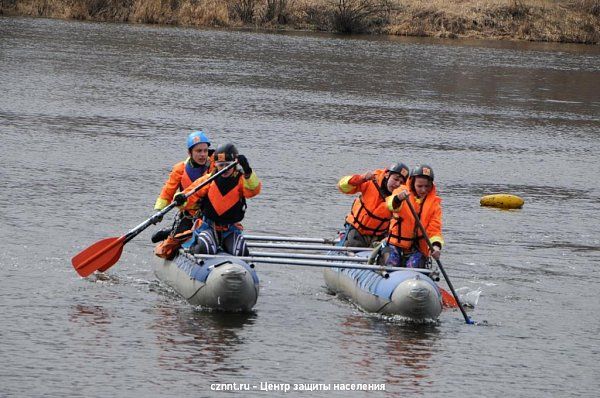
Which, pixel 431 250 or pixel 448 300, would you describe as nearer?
pixel 431 250

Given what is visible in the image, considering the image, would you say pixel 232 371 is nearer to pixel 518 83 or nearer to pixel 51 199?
pixel 51 199

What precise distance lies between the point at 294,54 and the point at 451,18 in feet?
52.0

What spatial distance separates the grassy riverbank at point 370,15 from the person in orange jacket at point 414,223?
1884 inches

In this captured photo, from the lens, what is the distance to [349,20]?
2517 inches

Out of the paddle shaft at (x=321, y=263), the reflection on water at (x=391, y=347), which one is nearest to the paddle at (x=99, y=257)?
the paddle shaft at (x=321, y=263)

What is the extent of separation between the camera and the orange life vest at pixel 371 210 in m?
16.5

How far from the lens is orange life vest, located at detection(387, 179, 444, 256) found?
607 inches

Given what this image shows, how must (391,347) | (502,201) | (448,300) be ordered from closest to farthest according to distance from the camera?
(391,347) < (448,300) < (502,201)

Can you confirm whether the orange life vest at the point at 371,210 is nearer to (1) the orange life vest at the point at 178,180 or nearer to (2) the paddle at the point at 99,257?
(1) the orange life vest at the point at 178,180

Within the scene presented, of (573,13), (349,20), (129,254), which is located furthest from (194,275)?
(573,13)

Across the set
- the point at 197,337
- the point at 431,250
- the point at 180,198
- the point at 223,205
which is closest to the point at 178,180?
the point at 180,198

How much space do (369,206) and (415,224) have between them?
123 cm

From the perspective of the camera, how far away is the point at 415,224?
15.5 metres

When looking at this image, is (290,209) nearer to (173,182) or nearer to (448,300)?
(173,182)
